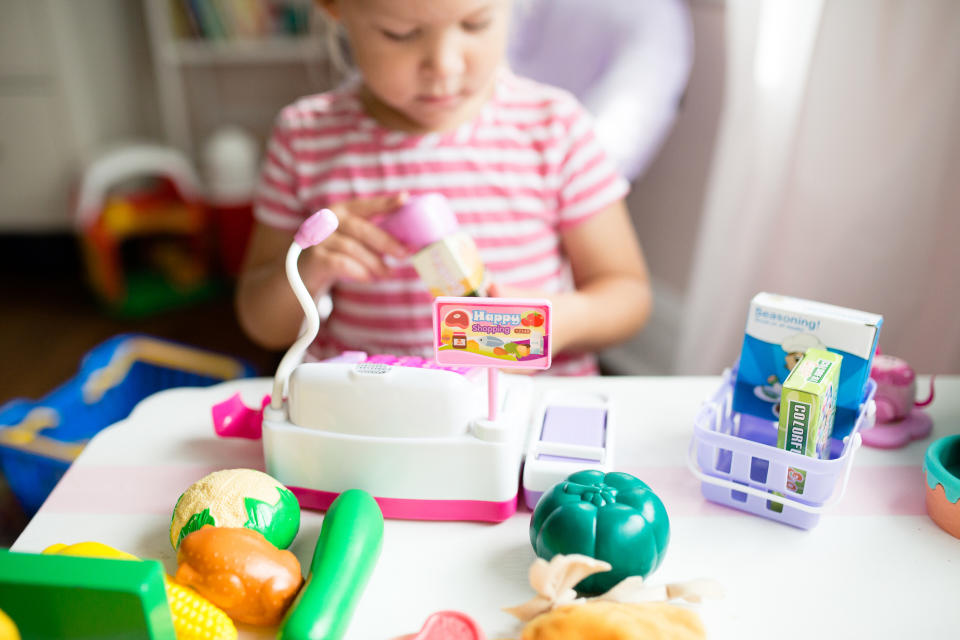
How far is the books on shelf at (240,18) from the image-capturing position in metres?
2.22

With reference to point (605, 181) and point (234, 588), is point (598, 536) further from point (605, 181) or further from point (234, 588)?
point (605, 181)

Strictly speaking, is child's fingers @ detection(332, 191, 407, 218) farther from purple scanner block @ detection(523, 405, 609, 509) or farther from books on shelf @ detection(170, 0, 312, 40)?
books on shelf @ detection(170, 0, 312, 40)

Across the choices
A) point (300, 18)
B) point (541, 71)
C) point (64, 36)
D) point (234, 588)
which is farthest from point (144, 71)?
point (234, 588)

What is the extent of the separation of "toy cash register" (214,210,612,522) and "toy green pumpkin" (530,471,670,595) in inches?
2.1

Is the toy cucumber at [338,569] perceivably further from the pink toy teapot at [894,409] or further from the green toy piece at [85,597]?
the pink toy teapot at [894,409]

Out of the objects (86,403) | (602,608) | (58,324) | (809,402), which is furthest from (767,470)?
(58,324)

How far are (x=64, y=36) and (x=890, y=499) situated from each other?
2362 mm

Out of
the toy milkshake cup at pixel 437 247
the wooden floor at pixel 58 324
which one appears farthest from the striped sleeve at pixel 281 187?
the wooden floor at pixel 58 324

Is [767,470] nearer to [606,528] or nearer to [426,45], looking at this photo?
[606,528]

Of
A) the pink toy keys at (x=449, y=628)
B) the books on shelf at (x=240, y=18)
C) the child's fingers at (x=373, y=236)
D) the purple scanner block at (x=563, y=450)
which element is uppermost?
the books on shelf at (x=240, y=18)

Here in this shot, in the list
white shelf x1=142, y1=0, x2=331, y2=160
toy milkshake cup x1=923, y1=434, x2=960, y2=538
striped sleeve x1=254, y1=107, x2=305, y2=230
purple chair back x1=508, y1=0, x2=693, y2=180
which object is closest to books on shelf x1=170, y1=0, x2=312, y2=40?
white shelf x1=142, y1=0, x2=331, y2=160

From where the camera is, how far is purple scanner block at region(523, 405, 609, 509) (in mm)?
502

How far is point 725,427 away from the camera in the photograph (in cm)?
58

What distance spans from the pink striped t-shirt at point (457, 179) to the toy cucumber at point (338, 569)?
40 cm
